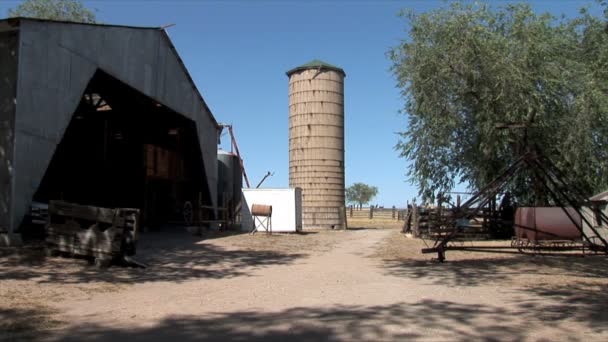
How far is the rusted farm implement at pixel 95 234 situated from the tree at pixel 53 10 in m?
38.6

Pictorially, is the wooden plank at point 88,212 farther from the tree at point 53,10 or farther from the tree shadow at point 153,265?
the tree at point 53,10

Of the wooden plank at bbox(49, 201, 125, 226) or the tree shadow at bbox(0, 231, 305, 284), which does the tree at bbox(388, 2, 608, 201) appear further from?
the wooden plank at bbox(49, 201, 125, 226)

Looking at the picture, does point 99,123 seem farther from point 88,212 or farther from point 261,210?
point 88,212

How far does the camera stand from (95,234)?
11.3 meters

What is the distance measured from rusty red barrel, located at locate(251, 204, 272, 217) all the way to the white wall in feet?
3.77

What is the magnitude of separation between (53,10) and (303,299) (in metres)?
46.6

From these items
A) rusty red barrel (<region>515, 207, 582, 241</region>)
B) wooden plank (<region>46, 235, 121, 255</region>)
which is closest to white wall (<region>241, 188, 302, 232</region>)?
rusty red barrel (<region>515, 207, 582, 241</region>)

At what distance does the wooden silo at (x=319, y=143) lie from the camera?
33.7 metres

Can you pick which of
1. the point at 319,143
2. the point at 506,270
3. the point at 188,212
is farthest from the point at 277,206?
the point at 506,270

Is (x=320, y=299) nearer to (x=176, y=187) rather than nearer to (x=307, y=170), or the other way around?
(x=176, y=187)

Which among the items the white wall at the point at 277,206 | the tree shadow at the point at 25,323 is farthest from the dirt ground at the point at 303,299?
the white wall at the point at 277,206

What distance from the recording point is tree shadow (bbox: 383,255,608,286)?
10.6 metres

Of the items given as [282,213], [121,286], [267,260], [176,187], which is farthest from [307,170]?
[121,286]

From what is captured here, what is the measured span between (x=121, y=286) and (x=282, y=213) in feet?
59.5
